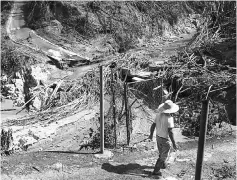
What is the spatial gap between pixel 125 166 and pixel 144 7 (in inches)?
523

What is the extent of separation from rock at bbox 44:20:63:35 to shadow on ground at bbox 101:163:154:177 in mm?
11829

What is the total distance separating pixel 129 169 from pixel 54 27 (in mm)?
12389

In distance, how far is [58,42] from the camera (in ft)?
52.8

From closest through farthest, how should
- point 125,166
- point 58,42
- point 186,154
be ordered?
point 125,166 → point 186,154 → point 58,42

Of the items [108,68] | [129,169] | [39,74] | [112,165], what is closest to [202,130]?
[129,169]

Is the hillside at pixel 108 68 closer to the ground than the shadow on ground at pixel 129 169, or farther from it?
farther from it

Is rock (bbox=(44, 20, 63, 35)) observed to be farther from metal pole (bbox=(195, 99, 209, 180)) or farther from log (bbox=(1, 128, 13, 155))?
metal pole (bbox=(195, 99, 209, 180))

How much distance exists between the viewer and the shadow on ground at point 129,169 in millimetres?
5719

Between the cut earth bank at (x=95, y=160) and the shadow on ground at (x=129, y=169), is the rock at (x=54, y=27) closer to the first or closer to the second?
the cut earth bank at (x=95, y=160)

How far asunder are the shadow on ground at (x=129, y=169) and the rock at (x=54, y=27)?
11.8 metres

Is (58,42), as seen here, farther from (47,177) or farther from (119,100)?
(47,177)

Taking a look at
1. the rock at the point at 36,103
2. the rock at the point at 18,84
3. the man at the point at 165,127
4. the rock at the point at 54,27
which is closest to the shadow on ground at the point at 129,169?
the man at the point at 165,127

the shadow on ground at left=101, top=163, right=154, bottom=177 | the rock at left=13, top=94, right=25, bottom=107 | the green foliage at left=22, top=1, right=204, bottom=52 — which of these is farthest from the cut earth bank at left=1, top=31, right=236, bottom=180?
the green foliage at left=22, top=1, right=204, bottom=52

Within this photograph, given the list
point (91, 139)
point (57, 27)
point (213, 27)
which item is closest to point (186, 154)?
point (91, 139)
